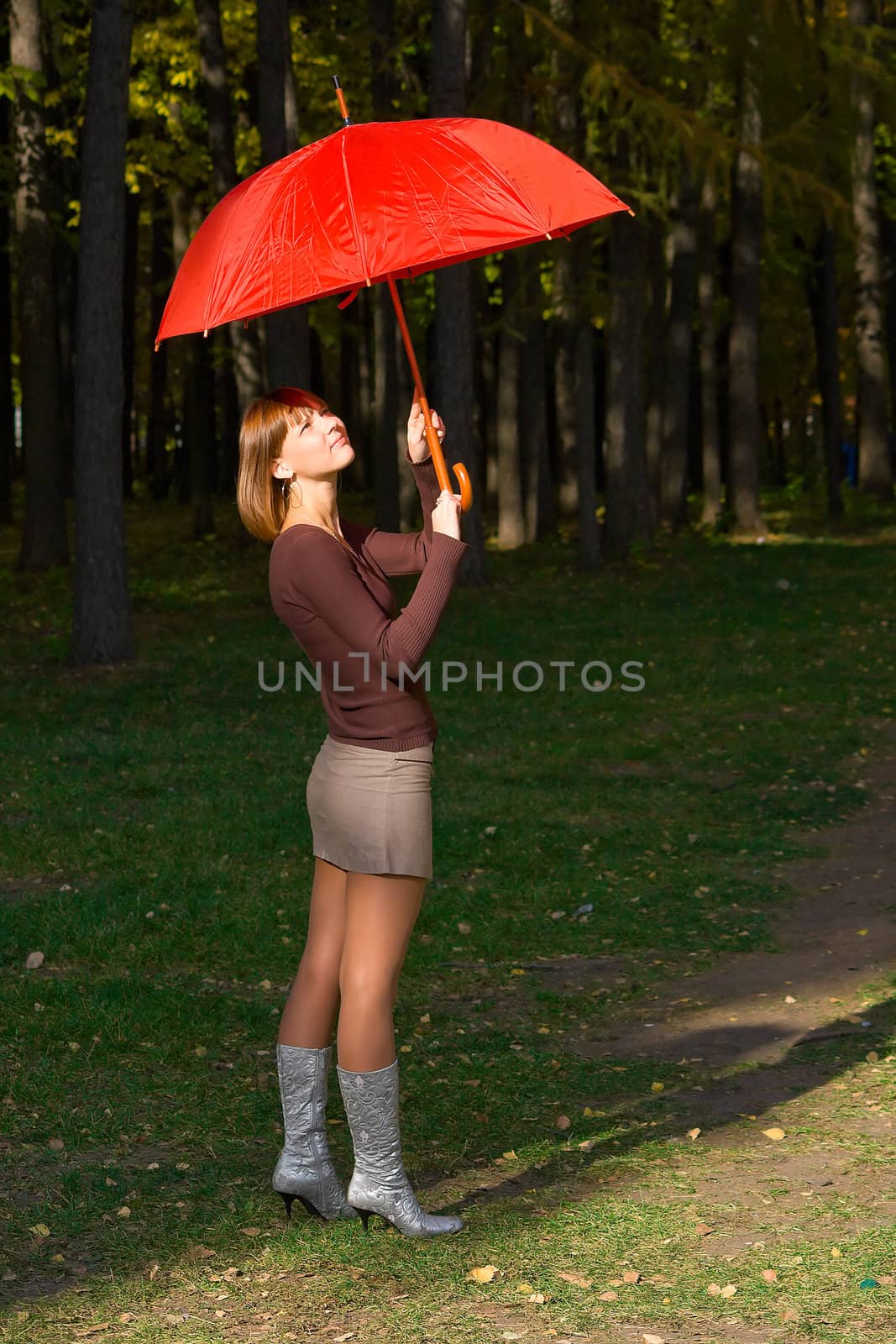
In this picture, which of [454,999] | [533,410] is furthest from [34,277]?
[454,999]

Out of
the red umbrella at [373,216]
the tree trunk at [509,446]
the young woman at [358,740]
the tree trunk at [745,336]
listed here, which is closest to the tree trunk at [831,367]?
the tree trunk at [745,336]

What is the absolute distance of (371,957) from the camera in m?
4.24

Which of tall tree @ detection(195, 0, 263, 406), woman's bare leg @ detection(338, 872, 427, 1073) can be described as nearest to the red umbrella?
woman's bare leg @ detection(338, 872, 427, 1073)

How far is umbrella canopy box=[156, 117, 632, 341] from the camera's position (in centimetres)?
443

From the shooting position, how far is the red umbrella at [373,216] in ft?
14.5

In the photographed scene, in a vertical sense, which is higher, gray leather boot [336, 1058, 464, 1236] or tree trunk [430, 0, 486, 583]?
tree trunk [430, 0, 486, 583]

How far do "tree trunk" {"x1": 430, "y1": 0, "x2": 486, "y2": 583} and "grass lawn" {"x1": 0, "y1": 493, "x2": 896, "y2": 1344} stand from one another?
12.2 ft

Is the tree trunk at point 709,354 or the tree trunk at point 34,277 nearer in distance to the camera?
the tree trunk at point 34,277

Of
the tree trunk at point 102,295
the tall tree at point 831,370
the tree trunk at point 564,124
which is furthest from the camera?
the tall tree at point 831,370

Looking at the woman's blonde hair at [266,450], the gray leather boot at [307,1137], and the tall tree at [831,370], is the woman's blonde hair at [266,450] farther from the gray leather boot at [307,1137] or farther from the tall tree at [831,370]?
the tall tree at [831,370]

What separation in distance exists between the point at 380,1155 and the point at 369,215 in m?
2.60

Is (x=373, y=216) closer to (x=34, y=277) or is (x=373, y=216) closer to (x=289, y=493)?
(x=289, y=493)

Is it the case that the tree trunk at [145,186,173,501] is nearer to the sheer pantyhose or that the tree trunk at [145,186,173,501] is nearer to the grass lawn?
the grass lawn

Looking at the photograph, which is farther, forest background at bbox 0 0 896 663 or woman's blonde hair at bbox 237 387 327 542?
forest background at bbox 0 0 896 663
